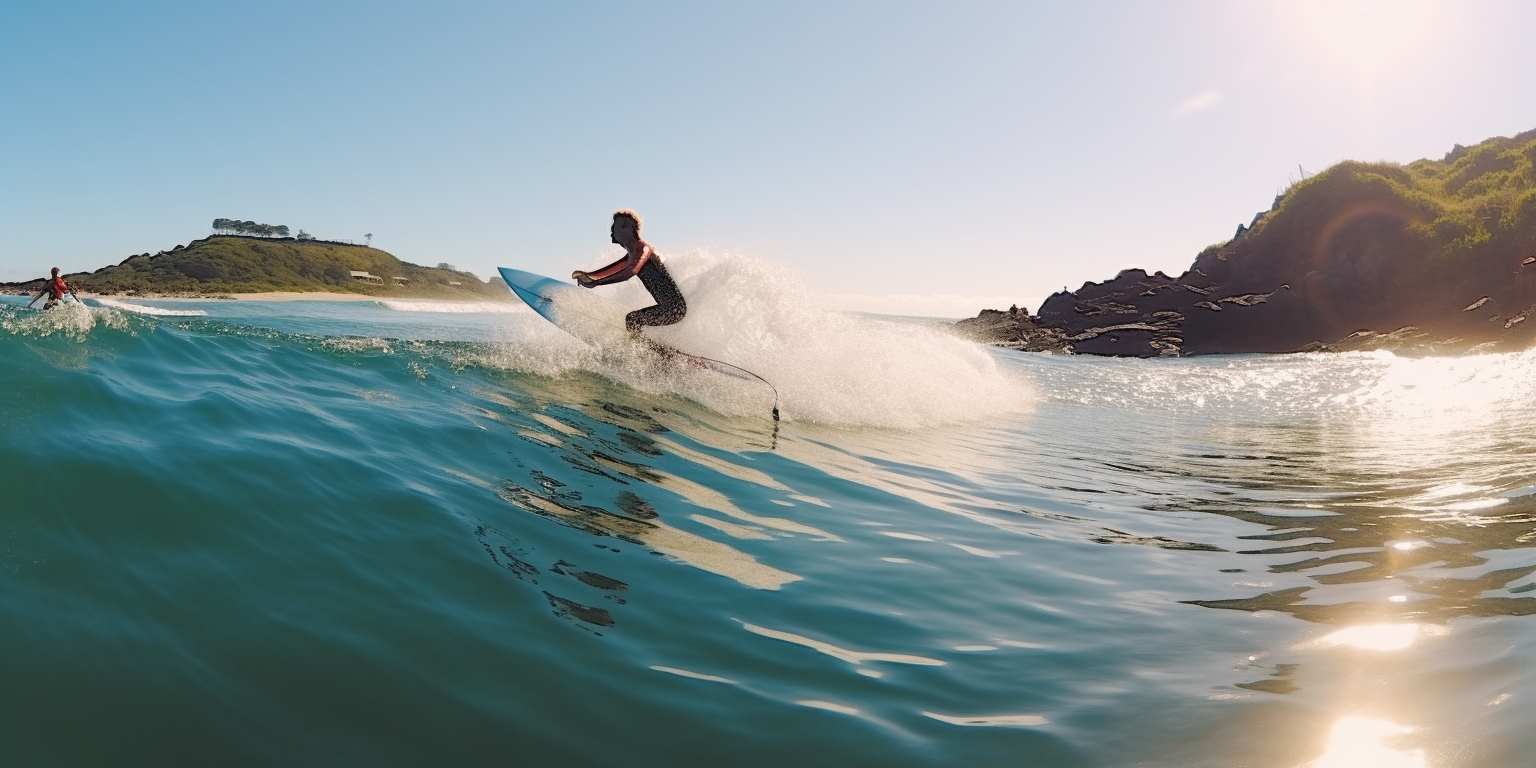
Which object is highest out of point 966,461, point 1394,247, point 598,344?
point 1394,247

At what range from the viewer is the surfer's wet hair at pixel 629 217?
12039mm

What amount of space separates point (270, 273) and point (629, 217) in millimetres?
168060

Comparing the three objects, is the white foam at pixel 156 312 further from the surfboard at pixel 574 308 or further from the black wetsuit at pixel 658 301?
the black wetsuit at pixel 658 301

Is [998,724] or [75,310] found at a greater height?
[75,310]

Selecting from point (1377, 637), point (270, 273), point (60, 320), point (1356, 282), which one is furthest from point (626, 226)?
point (270, 273)

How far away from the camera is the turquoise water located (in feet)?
9.12

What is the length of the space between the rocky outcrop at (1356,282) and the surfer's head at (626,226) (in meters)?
41.0

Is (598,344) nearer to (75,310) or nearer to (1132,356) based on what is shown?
(75,310)

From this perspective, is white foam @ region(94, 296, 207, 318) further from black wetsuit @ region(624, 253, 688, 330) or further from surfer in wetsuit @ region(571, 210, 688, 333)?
black wetsuit @ region(624, 253, 688, 330)

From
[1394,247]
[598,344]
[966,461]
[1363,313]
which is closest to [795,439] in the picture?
[966,461]

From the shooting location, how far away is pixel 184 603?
340cm

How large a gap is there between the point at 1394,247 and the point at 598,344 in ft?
191

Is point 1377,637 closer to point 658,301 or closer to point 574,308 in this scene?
point 658,301

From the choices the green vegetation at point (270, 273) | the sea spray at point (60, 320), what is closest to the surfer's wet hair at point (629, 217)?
the sea spray at point (60, 320)
